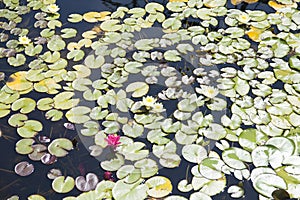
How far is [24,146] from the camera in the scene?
5.06ft

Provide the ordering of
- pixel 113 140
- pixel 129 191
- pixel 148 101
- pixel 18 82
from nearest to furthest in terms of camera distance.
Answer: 1. pixel 129 191
2. pixel 113 140
3. pixel 148 101
4. pixel 18 82

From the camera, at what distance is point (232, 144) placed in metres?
1.53

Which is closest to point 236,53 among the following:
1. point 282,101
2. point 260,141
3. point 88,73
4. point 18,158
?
point 282,101

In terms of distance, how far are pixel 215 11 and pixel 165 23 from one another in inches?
9.4

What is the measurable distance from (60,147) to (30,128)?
14 cm

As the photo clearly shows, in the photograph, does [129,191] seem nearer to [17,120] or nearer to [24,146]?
[24,146]

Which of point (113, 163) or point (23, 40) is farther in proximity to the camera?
point (23, 40)

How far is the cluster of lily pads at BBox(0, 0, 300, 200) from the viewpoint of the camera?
145 centimetres

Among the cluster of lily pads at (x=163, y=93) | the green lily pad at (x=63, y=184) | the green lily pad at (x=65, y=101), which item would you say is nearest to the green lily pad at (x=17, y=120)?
the cluster of lily pads at (x=163, y=93)

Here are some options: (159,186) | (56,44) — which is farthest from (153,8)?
(159,186)

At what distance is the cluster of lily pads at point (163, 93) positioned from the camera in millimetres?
1450

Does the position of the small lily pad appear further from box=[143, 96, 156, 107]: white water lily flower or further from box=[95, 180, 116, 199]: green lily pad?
box=[143, 96, 156, 107]: white water lily flower

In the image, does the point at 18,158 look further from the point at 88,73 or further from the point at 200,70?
the point at 200,70

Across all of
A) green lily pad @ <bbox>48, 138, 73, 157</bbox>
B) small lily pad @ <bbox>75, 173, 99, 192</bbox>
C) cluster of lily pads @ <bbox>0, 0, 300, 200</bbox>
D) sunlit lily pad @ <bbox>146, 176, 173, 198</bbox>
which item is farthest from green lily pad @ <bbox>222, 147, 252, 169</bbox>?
green lily pad @ <bbox>48, 138, 73, 157</bbox>
